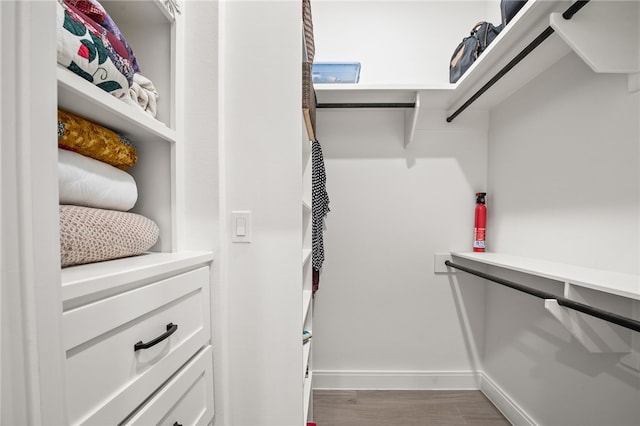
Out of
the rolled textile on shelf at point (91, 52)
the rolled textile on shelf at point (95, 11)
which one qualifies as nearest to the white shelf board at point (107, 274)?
the rolled textile on shelf at point (91, 52)

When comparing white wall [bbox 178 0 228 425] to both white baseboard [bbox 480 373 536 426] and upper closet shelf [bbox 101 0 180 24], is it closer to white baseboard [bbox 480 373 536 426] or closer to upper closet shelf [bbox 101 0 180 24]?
upper closet shelf [bbox 101 0 180 24]

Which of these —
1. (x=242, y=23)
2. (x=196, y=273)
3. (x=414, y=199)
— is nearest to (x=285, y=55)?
(x=242, y=23)

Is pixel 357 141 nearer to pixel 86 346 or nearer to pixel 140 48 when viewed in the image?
pixel 140 48

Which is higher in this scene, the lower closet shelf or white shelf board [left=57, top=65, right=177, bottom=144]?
white shelf board [left=57, top=65, right=177, bottom=144]

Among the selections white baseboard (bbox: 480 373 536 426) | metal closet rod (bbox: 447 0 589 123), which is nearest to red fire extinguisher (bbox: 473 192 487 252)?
metal closet rod (bbox: 447 0 589 123)

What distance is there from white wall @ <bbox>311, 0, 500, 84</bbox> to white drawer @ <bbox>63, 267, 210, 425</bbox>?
1644 mm

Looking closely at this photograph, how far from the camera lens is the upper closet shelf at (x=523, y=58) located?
856 mm

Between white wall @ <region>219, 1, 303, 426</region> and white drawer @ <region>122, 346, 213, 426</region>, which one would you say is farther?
white wall @ <region>219, 1, 303, 426</region>

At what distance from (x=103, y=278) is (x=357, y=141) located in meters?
1.51

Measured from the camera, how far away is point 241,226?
88 centimetres

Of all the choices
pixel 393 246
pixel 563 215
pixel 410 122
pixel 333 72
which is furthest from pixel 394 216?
pixel 333 72

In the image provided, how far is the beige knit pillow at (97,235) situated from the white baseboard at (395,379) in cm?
150

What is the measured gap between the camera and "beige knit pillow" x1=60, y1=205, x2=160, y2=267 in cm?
52

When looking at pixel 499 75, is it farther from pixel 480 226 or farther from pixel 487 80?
pixel 480 226
